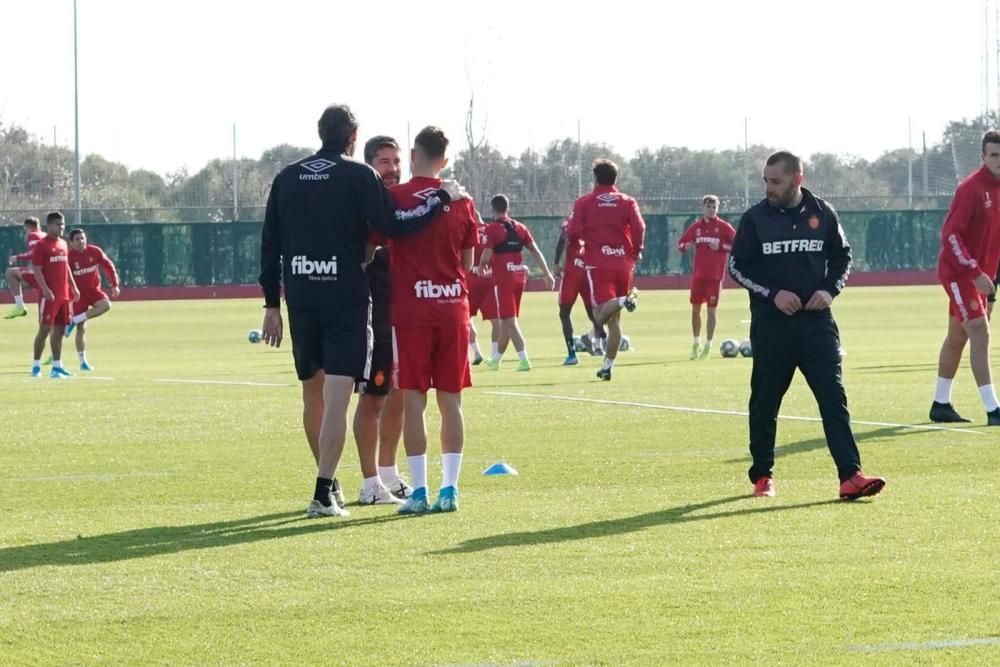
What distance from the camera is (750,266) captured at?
1034cm

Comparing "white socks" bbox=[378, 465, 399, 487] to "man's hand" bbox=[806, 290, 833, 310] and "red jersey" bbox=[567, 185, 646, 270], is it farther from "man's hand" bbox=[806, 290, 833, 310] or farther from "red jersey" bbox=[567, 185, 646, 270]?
"red jersey" bbox=[567, 185, 646, 270]

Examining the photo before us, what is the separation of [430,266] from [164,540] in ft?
6.49

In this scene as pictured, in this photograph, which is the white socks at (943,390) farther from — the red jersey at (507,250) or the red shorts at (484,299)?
the red shorts at (484,299)

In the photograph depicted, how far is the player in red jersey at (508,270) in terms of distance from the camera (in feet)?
77.6

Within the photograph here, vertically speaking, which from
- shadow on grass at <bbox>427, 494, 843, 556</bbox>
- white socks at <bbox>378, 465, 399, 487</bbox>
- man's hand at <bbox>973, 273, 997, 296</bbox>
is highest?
man's hand at <bbox>973, 273, 997, 296</bbox>

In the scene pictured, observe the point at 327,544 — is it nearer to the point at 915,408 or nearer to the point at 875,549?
the point at 875,549

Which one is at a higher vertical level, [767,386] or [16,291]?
[767,386]

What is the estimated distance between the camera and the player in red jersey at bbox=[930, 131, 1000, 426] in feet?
45.1

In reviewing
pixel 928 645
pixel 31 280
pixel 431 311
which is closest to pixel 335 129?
pixel 431 311

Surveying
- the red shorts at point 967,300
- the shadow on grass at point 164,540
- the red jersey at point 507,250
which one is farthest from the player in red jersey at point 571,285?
the shadow on grass at point 164,540

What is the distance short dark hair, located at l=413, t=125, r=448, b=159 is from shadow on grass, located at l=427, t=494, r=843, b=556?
82.2 inches

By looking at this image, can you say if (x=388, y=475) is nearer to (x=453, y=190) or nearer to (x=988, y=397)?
(x=453, y=190)

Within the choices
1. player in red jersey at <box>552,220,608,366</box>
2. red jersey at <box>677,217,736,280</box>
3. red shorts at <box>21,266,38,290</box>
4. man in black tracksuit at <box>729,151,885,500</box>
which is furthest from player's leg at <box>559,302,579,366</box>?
man in black tracksuit at <box>729,151,885,500</box>

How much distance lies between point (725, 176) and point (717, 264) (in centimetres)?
4587
